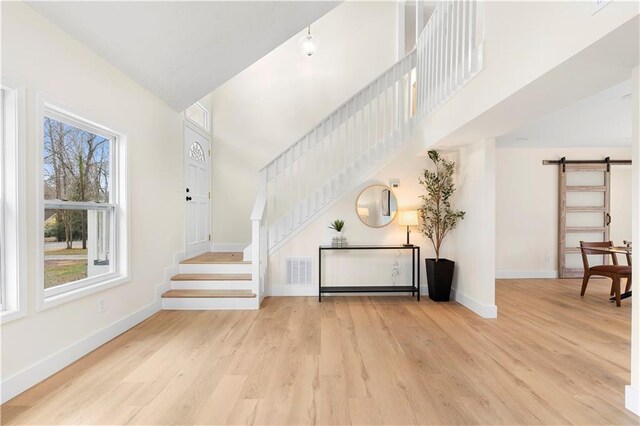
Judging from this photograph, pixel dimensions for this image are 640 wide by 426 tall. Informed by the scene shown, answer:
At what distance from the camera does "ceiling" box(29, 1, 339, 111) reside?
247cm

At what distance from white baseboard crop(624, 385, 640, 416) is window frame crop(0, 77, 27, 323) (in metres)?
4.07

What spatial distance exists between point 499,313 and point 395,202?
198cm

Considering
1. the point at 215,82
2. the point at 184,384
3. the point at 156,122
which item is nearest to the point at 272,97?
the point at 215,82

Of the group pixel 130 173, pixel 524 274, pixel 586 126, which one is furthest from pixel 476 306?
pixel 130 173

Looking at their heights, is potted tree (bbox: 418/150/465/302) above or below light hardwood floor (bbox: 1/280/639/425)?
above

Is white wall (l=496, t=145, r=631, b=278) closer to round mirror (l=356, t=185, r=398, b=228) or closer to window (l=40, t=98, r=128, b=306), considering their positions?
round mirror (l=356, t=185, r=398, b=228)

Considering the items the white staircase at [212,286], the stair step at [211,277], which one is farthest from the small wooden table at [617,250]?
the stair step at [211,277]

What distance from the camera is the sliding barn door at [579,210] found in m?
5.88

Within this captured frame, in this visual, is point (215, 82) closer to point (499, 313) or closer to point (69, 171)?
point (69, 171)

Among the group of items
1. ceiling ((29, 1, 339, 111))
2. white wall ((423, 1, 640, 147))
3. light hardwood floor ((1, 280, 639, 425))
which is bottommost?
light hardwood floor ((1, 280, 639, 425))

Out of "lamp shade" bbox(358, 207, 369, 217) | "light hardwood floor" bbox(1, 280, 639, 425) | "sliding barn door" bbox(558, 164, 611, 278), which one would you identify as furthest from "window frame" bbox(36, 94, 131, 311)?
"sliding barn door" bbox(558, 164, 611, 278)

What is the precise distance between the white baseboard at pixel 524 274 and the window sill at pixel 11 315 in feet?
22.2

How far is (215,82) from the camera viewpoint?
403cm

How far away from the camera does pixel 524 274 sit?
5977 millimetres
